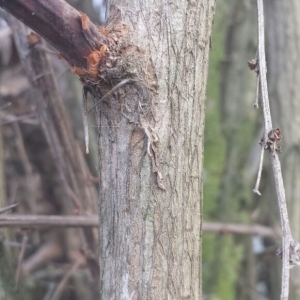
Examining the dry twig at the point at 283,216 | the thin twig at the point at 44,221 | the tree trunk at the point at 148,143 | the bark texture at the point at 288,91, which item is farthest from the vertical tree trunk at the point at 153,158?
the bark texture at the point at 288,91

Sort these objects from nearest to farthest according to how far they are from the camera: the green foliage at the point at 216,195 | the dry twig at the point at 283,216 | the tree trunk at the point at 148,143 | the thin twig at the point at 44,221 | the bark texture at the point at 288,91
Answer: the dry twig at the point at 283,216
the tree trunk at the point at 148,143
the thin twig at the point at 44,221
the bark texture at the point at 288,91
the green foliage at the point at 216,195

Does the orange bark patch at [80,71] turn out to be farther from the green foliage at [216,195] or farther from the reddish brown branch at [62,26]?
the green foliage at [216,195]

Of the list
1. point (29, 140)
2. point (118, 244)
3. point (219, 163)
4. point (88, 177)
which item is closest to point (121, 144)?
point (118, 244)

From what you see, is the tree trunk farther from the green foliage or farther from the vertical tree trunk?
the green foliage

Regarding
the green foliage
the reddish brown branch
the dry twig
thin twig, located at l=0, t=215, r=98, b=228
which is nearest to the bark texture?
the green foliage

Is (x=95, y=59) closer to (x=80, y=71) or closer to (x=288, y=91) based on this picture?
(x=80, y=71)
